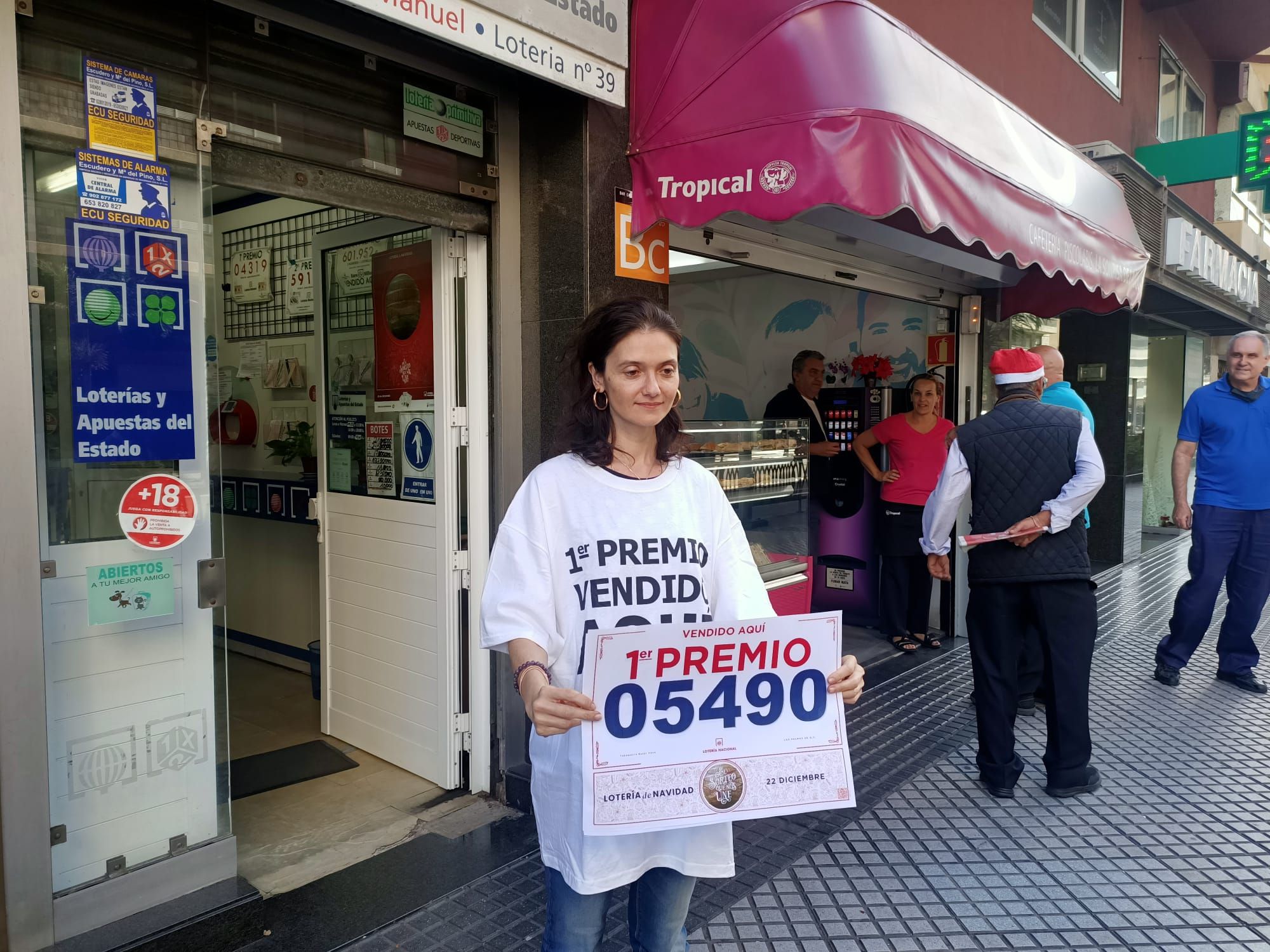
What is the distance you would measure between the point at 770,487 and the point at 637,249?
1.96 meters

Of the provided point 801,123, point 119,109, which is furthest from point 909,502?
point 119,109

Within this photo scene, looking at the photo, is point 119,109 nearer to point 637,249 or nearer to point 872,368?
point 637,249

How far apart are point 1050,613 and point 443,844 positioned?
2.54m

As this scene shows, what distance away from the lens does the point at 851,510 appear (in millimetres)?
6562

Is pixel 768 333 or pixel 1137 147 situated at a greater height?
pixel 1137 147

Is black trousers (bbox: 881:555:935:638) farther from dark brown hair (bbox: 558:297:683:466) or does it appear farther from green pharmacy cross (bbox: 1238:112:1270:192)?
green pharmacy cross (bbox: 1238:112:1270:192)

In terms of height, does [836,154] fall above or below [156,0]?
below

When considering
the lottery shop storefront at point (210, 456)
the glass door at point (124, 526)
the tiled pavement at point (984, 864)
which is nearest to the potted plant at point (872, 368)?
the tiled pavement at point (984, 864)

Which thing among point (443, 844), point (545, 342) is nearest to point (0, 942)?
point (443, 844)

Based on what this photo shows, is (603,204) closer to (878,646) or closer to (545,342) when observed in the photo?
(545,342)

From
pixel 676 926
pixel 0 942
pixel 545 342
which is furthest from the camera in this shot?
pixel 545 342

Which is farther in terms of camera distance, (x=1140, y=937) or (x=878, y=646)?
(x=878, y=646)

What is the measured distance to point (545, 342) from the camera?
11.6 ft

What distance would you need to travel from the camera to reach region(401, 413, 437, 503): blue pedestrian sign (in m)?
3.71
